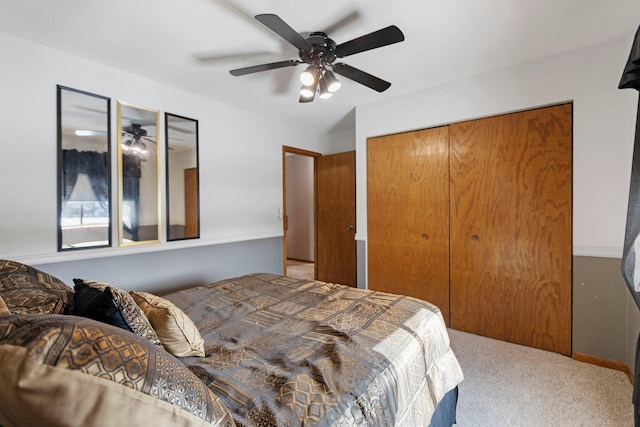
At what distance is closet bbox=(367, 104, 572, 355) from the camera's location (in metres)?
2.30

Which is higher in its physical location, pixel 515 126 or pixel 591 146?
pixel 515 126

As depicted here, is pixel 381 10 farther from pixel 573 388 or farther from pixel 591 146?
pixel 573 388

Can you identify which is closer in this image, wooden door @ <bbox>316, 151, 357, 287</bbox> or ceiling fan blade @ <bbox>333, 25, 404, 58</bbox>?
ceiling fan blade @ <bbox>333, 25, 404, 58</bbox>

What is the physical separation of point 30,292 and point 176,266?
181 centimetres

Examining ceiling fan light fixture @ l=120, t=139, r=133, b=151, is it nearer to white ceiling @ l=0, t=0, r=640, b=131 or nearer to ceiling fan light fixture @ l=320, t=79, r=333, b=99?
white ceiling @ l=0, t=0, r=640, b=131

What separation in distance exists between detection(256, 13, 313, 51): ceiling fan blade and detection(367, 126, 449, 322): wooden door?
1645 mm

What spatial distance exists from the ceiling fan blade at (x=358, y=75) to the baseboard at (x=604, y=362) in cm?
258

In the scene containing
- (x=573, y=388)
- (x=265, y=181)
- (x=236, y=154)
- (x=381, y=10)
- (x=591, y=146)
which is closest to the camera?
(x=381, y=10)

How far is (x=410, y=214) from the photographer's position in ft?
9.91

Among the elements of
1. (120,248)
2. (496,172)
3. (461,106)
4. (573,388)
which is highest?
(461,106)

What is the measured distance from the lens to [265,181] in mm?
3695

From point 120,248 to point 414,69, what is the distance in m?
2.97

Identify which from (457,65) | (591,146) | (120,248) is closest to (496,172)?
(591,146)

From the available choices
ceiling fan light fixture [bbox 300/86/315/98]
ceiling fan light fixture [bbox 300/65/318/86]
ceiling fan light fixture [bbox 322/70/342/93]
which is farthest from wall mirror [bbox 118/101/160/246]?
ceiling fan light fixture [bbox 322/70/342/93]
